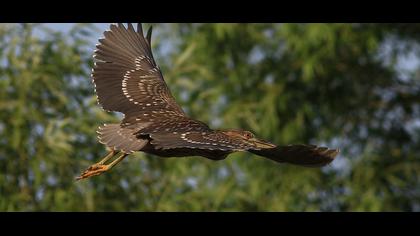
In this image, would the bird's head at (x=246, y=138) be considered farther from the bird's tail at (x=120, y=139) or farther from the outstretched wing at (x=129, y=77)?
the outstretched wing at (x=129, y=77)

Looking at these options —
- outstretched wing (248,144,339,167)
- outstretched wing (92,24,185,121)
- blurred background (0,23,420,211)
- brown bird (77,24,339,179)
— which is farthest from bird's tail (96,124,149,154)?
blurred background (0,23,420,211)

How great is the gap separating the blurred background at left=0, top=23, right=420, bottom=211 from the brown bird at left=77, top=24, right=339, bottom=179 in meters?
3.59

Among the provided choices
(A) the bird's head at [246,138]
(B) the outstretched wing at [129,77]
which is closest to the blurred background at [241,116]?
(B) the outstretched wing at [129,77]

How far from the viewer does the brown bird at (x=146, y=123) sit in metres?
3.37

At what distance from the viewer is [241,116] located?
519 inches

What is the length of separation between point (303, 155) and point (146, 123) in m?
1.09

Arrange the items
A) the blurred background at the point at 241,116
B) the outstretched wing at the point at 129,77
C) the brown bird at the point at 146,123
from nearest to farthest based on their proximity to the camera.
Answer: the brown bird at the point at 146,123
the outstretched wing at the point at 129,77
the blurred background at the point at 241,116

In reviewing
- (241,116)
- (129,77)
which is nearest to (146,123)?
(129,77)

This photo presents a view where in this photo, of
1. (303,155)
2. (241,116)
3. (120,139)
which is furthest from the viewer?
(241,116)

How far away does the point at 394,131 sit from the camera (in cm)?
1535

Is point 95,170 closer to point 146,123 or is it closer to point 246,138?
point 146,123

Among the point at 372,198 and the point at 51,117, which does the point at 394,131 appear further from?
the point at 51,117
